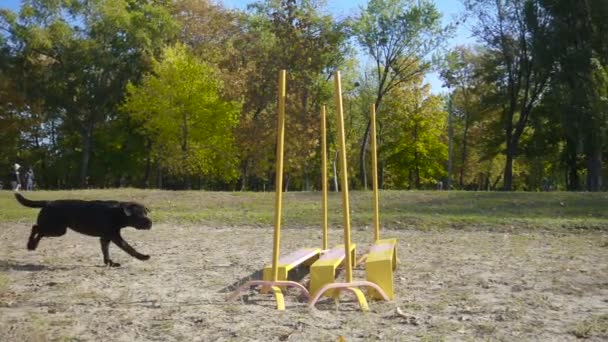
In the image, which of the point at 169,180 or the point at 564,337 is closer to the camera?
the point at 564,337

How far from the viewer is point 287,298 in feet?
22.7

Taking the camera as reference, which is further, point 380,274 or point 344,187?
point 344,187

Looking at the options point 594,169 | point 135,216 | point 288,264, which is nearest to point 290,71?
point 594,169

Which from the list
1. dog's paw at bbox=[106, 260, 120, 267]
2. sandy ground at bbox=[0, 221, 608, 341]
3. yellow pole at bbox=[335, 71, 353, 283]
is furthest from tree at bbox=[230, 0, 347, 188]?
yellow pole at bbox=[335, 71, 353, 283]

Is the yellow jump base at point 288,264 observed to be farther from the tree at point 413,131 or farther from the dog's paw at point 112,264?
the tree at point 413,131

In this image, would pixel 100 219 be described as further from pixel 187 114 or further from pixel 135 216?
pixel 187 114

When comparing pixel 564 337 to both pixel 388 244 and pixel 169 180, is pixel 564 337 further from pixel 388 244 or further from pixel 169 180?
pixel 169 180

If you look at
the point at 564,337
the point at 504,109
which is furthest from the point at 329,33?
the point at 564,337

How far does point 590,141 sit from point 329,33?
16.7 m

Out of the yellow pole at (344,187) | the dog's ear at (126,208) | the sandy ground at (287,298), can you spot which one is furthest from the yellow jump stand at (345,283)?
the dog's ear at (126,208)

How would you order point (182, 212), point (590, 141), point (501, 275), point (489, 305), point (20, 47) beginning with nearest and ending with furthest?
point (489, 305) < point (501, 275) < point (182, 212) < point (590, 141) < point (20, 47)

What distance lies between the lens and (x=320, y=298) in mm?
6621

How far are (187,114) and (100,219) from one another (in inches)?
1090

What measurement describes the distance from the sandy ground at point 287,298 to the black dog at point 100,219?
42cm
